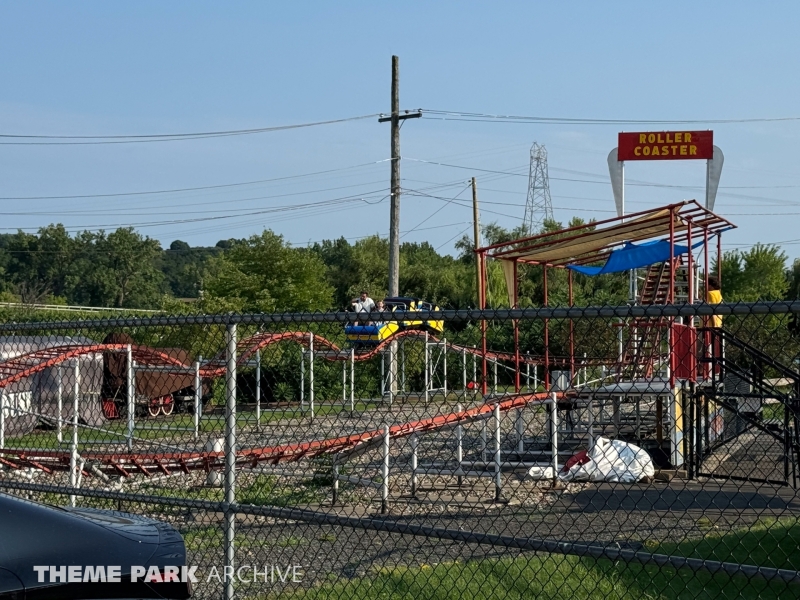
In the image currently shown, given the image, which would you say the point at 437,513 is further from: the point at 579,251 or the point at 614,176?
the point at 614,176

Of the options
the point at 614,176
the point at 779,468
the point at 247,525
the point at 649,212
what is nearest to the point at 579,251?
the point at 649,212

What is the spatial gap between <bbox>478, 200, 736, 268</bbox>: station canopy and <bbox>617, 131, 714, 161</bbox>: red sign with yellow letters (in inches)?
78.6

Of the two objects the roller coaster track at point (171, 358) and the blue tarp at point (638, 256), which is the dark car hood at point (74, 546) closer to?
the roller coaster track at point (171, 358)

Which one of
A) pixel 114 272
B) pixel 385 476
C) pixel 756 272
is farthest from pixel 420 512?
pixel 114 272

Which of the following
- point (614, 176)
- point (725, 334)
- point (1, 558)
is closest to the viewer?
point (1, 558)

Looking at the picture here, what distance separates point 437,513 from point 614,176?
29.4ft

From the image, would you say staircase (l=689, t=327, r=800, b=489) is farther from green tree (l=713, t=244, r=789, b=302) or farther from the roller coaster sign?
green tree (l=713, t=244, r=789, b=302)

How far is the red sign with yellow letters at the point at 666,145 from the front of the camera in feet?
53.2

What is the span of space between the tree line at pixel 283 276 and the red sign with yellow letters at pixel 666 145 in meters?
3.40

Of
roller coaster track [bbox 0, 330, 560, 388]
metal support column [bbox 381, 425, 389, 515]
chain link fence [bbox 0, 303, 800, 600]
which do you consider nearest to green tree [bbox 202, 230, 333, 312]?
roller coaster track [bbox 0, 330, 560, 388]

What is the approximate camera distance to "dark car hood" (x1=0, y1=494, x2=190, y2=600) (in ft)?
11.3

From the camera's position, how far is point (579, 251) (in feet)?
46.9

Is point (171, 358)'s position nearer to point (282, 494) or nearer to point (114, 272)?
point (282, 494)

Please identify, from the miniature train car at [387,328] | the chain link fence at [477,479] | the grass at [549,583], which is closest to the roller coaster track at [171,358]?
the chain link fence at [477,479]
